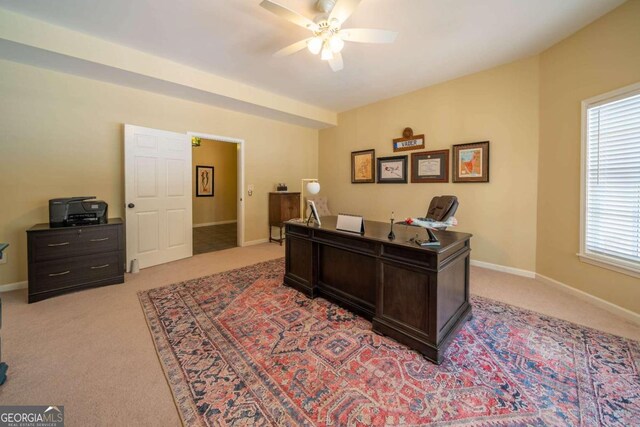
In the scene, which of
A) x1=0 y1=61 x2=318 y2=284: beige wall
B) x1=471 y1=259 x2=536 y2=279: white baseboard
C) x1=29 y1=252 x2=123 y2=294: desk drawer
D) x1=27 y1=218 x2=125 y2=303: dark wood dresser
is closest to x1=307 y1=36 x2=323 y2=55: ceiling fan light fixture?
x1=0 y1=61 x2=318 y2=284: beige wall

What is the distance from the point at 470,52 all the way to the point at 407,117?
54.3 inches

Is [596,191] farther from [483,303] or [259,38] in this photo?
[259,38]

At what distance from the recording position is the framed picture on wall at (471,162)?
11.6 ft

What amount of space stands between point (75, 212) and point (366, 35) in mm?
3765

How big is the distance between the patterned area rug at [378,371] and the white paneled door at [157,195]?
5.52 ft

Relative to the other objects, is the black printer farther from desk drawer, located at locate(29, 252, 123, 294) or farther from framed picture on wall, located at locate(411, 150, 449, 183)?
framed picture on wall, located at locate(411, 150, 449, 183)

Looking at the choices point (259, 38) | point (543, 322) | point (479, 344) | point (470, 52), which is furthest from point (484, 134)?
point (259, 38)

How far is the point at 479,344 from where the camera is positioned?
6.20 feet

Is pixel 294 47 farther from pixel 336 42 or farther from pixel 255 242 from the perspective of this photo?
pixel 255 242

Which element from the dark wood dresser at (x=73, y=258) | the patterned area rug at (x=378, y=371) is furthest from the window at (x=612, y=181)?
the dark wood dresser at (x=73, y=258)

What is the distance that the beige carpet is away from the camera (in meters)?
1.36

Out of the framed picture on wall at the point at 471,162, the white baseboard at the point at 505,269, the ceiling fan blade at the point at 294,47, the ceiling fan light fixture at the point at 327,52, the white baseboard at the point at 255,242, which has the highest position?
the ceiling fan blade at the point at 294,47

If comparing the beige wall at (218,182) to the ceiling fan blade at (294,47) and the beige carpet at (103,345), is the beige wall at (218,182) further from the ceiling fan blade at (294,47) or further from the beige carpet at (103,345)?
the ceiling fan blade at (294,47)

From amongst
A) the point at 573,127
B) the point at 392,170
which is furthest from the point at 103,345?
the point at 573,127
